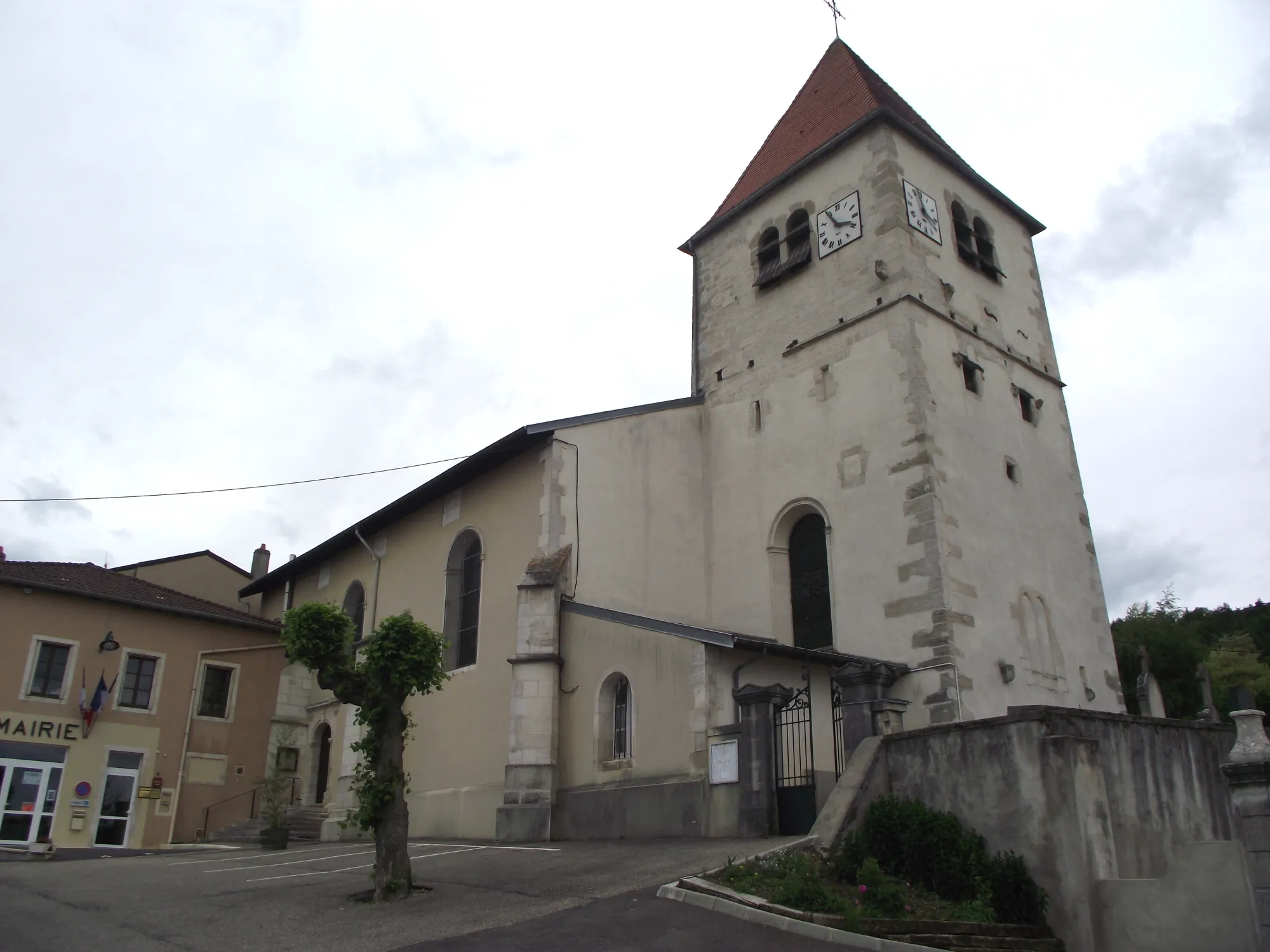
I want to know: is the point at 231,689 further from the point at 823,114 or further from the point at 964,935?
the point at 964,935

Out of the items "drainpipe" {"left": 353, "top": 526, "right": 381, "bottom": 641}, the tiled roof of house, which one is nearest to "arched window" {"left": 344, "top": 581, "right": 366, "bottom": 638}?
"drainpipe" {"left": 353, "top": 526, "right": 381, "bottom": 641}

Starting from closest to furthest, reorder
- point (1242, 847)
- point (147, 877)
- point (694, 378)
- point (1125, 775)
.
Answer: point (1242, 847) < point (1125, 775) < point (147, 877) < point (694, 378)

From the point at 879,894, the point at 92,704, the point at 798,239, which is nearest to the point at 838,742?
the point at 879,894

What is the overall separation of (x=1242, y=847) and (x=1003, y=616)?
8248 millimetres

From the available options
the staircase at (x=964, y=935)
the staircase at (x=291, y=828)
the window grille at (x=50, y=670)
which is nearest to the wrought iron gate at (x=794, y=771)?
the staircase at (x=964, y=935)

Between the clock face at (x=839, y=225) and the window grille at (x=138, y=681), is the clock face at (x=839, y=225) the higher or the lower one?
the higher one

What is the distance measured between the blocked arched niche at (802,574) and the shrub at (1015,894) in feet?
25.9

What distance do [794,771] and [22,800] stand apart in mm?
14330

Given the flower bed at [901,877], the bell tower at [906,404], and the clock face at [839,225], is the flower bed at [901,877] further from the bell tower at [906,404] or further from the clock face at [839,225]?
the clock face at [839,225]

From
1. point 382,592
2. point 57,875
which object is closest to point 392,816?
point 57,875

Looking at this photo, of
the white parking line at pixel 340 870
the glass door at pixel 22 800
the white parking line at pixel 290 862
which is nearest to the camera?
the white parking line at pixel 340 870

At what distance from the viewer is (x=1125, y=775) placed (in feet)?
31.4

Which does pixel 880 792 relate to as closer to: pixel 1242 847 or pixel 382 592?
pixel 1242 847

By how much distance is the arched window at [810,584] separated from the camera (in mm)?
17188
